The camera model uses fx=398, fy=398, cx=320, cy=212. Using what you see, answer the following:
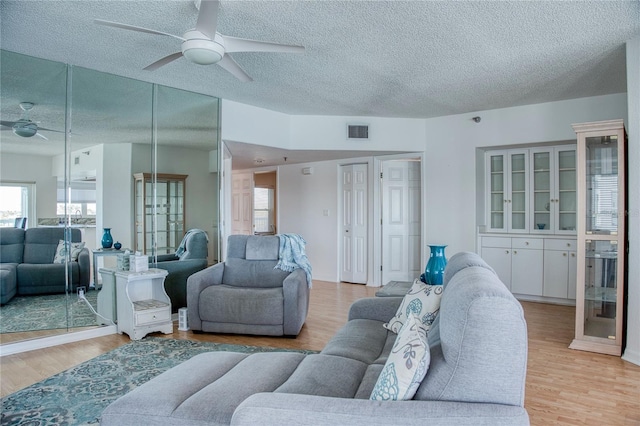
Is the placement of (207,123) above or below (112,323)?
above

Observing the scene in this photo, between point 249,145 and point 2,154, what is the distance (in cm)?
275

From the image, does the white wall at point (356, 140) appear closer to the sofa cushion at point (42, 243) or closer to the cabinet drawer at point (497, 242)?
the cabinet drawer at point (497, 242)

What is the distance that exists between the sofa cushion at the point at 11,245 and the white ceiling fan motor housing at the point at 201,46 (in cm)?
241

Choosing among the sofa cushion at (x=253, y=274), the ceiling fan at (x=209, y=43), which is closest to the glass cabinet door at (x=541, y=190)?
the sofa cushion at (x=253, y=274)

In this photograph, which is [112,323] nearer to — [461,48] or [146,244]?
[146,244]

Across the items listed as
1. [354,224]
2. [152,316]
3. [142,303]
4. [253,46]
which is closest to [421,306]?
[253,46]

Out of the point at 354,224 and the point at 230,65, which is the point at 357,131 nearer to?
the point at 354,224

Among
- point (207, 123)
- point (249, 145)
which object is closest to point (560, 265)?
point (249, 145)

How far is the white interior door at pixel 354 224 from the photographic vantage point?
6.68 metres

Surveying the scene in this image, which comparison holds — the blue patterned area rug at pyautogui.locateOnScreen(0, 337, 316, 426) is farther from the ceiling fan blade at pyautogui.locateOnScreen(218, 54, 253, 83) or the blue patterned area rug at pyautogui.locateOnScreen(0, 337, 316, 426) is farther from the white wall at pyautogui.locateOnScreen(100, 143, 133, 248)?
the ceiling fan blade at pyautogui.locateOnScreen(218, 54, 253, 83)

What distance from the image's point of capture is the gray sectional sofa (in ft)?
4.08

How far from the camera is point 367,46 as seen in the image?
3412mm

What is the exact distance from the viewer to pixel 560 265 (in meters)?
5.21

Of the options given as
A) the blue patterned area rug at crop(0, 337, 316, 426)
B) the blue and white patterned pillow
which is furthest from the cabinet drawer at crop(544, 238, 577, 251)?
the blue and white patterned pillow
